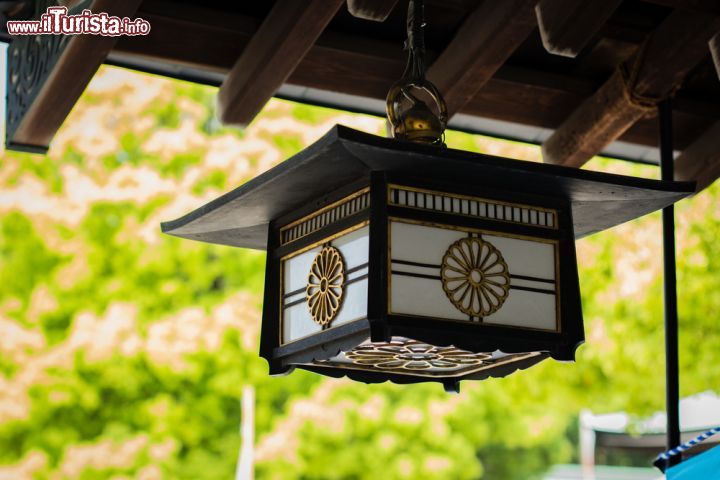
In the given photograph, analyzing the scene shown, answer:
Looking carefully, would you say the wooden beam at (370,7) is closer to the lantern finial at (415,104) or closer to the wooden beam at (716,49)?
the lantern finial at (415,104)

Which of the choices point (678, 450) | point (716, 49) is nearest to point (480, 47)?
point (716, 49)

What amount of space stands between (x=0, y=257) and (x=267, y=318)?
7437 mm

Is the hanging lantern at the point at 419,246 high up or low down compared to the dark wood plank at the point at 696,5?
down

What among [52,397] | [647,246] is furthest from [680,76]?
[52,397]

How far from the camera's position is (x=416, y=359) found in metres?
1.78

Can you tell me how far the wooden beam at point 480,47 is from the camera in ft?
7.39

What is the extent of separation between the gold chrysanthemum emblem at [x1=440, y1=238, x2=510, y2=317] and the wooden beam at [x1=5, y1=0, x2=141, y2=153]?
0.90 meters

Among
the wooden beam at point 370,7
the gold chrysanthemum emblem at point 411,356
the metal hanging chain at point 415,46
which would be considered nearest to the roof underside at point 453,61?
the wooden beam at point 370,7

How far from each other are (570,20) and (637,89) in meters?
0.58

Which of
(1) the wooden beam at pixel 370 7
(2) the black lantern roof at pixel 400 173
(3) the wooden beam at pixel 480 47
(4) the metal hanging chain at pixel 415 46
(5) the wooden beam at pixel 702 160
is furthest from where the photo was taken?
(5) the wooden beam at pixel 702 160

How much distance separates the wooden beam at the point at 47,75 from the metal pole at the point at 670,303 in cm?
147

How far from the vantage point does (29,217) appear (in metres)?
8.54

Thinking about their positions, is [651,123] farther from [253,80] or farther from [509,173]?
[509,173]

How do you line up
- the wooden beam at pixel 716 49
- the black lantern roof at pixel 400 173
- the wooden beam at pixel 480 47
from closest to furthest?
1. the black lantern roof at pixel 400 173
2. the wooden beam at pixel 480 47
3. the wooden beam at pixel 716 49
